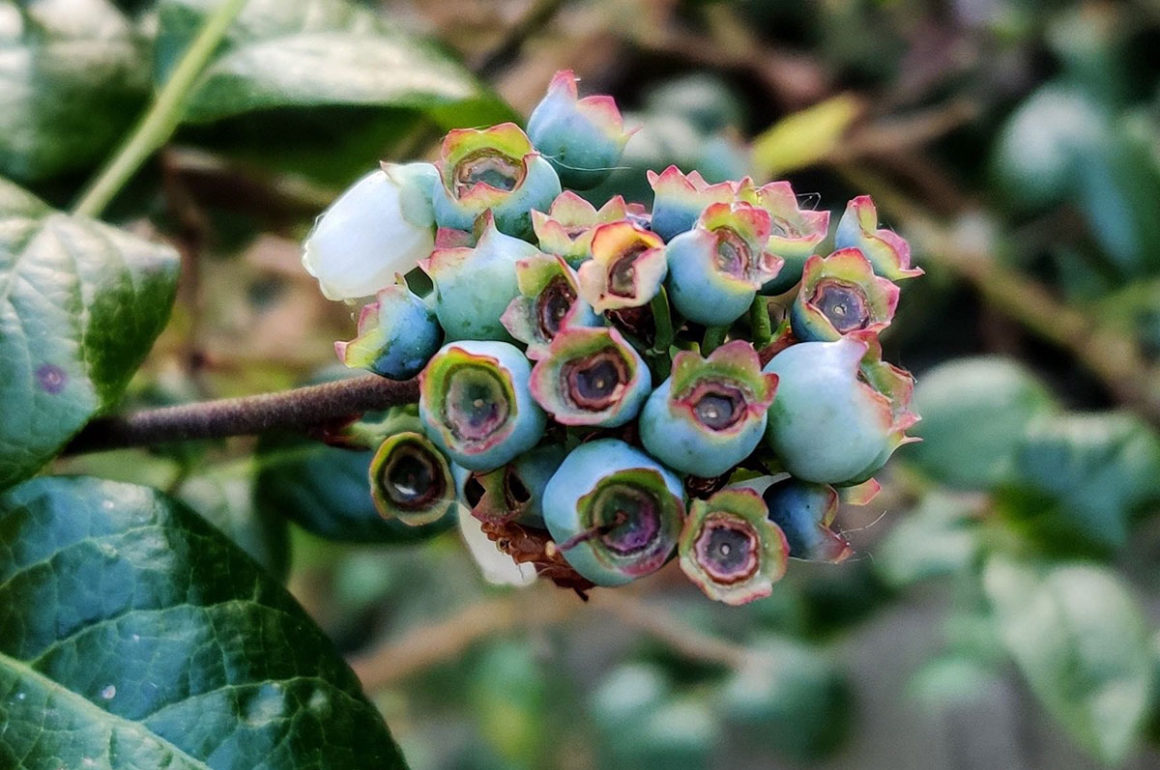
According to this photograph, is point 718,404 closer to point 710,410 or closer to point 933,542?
point 710,410

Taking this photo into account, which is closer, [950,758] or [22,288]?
[22,288]

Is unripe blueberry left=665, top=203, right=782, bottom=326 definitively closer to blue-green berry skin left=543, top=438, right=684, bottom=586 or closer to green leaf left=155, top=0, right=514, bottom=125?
blue-green berry skin left=543, top=438, right=684, bottom=586

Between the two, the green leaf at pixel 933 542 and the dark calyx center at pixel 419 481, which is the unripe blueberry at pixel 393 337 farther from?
the green leaf at pixel 933 542

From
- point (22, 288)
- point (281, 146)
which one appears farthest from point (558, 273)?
point (281, 146)

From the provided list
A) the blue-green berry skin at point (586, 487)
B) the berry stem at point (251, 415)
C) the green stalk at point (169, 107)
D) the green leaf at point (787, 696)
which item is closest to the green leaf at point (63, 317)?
the berry stem at point (251, 415)

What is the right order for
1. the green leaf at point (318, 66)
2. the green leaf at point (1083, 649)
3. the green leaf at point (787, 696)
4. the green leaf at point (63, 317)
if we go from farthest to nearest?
the green leaf at point (787, 696) < the green leaf at point (1083, 649) < the green leaf at point (318, 66) < the green leaf at point (63, 317)

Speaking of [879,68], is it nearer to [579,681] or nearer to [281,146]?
[579,681]
